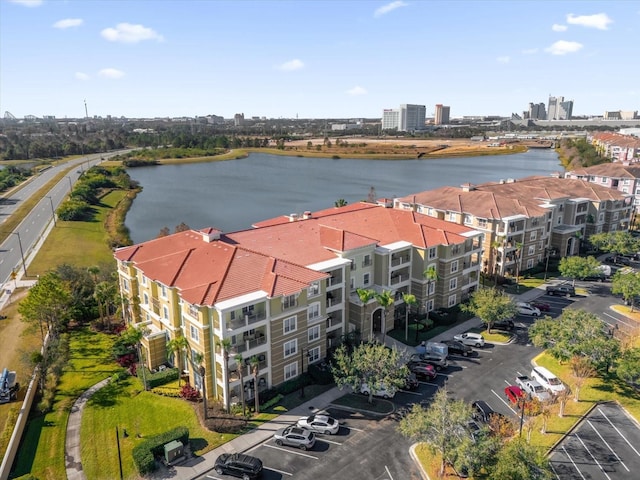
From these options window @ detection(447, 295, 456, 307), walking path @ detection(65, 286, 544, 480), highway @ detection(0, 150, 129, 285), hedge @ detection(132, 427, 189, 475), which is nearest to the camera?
hedge @ detection(132, 427, 189, 475)

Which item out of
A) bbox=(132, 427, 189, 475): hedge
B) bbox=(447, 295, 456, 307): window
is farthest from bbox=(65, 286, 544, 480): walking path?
bbox=(447, 295, 456, 307): window

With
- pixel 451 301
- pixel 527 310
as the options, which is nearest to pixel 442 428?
pixel 451 301

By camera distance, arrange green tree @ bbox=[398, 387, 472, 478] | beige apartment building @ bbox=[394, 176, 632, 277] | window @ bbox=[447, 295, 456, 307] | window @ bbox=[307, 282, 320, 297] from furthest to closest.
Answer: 1. beige apartment building @ bbox=[394, 176, 632, 277]
2. window @ bbox=[447, 295, 456, 307]
3. window @ bbox=[307, 282, 320, 297]
4. green tree @ bbox=[398, 387, 472, 478]

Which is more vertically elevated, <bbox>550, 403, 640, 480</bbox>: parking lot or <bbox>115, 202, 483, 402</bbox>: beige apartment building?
<bbox>115, 202, 483, 402</bbox>: beige apartment building

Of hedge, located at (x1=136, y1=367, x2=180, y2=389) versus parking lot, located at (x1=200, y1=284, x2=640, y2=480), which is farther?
hedge, located at (x1=136, y1=367, x2=180, y2=389)

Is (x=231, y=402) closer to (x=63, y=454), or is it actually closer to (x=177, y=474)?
(x=177, y=474)

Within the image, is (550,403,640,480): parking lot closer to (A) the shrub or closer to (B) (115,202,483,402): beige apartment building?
(B) (115,202,483,402): beige apartment building

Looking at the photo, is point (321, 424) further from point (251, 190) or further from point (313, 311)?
point (251, 190)

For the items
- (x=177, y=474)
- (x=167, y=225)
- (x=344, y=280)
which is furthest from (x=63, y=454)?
(x=167, y=225)
